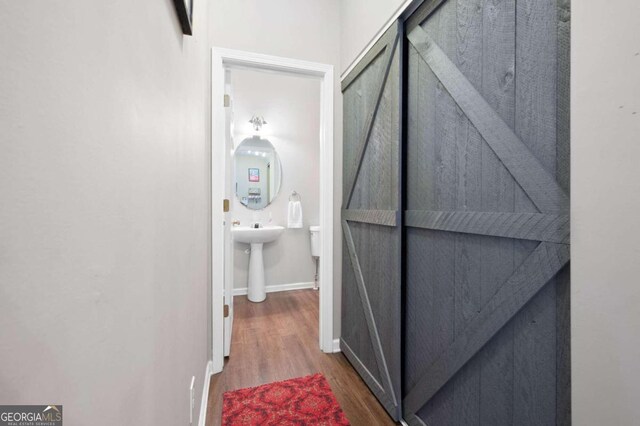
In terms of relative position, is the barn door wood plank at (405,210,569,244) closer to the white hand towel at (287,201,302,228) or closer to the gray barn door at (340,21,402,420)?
the gray barn door at (340,21,402,420)

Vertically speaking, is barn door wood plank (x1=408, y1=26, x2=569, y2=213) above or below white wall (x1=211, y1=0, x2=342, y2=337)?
below

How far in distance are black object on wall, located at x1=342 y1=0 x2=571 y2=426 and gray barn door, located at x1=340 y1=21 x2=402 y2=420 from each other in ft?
0.09

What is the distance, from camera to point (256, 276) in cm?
324

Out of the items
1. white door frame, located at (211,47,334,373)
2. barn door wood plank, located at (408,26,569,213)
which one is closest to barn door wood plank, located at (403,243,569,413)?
barn door wood plank, located at (408,26,569,213)

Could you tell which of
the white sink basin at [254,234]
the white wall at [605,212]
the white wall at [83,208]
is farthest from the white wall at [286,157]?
the white wall at [605,212]

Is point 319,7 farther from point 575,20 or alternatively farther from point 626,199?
point 626,199

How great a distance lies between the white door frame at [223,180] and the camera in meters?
1.88

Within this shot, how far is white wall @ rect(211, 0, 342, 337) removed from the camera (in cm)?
194

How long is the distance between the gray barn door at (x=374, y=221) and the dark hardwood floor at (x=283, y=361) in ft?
0.30

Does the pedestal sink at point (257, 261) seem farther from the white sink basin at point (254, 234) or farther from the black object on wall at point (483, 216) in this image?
the black object on wall at point (483, 216)

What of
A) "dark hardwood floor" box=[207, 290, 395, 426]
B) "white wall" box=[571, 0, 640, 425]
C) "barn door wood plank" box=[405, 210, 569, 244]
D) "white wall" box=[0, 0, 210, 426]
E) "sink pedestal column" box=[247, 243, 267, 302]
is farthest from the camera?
"sink pedestal column" box=[247, 243, 267, 302]

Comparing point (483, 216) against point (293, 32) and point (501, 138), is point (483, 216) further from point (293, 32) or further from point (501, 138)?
point (293, 32)

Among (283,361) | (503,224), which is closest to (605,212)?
(503,224)

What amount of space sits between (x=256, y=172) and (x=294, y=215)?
741 millimetres
